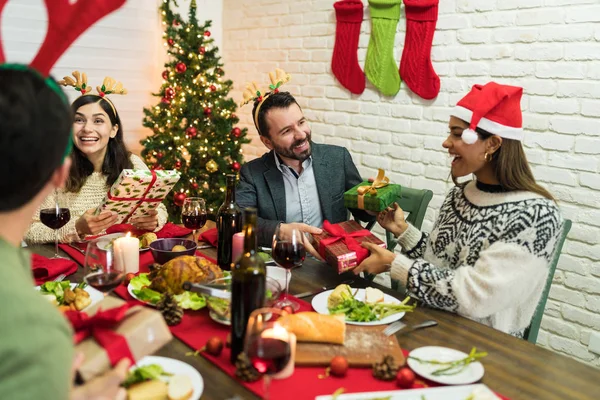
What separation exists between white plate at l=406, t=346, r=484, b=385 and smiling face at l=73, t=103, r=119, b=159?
1.98 m

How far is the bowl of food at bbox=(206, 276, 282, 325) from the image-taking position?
1407mm

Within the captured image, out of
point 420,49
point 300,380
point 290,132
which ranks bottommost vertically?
point 300,380

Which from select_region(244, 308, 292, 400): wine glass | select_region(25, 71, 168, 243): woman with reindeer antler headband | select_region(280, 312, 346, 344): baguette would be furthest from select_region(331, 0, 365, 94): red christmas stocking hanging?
select_region(244, 308, 292, 400): wine glass

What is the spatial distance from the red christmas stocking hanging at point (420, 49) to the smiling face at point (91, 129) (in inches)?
72.9

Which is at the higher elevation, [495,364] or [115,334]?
[115,334]

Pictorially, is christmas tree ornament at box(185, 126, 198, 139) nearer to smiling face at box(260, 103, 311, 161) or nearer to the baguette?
smiling face at box(260, 103, 311, 161)

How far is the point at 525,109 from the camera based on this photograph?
9.64 feet

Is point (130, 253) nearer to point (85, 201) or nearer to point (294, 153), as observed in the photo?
point (85, 201)

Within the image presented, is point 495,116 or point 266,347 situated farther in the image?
point 495,116

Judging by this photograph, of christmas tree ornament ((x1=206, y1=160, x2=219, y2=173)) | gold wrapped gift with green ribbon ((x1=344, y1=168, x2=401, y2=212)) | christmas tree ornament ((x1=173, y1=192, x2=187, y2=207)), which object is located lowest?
christmas tree ornament ((x1=173, y1=192, x2=187, y2=207))

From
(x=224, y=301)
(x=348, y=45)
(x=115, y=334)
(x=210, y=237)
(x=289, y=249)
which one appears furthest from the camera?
(x=348, y=45)

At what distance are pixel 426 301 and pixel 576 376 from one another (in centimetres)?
47

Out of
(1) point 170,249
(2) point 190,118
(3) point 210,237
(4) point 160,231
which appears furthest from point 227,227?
(2) point 190,118

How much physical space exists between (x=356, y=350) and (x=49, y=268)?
1066 mm
